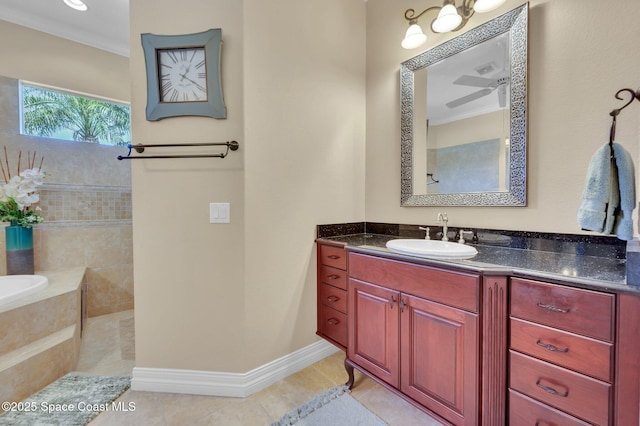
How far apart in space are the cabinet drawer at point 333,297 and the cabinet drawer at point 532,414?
96cm

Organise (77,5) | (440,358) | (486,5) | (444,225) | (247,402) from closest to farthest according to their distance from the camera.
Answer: (440,358) → (486,5) → (247,402) → (444,225) → (77,5)

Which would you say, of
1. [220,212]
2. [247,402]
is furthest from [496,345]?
[220,212]

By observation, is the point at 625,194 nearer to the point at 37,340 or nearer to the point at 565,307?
the point at 565,307

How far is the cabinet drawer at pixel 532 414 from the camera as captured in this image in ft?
3.03

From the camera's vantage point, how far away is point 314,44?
1948 millimetres

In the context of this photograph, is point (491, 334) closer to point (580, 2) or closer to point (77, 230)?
point (580, 2)

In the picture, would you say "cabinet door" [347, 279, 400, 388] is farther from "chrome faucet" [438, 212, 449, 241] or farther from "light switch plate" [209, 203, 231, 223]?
"light switch plate" [209, 203, 231, 223]

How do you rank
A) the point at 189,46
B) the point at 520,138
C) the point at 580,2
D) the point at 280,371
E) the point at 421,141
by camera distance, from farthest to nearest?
the point at 421,141 → the point at 280,371 → the point at 189,46 → the point at 520,138 → the point at 580,2

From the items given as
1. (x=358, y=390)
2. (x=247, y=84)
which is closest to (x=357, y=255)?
(x=358, y=390)

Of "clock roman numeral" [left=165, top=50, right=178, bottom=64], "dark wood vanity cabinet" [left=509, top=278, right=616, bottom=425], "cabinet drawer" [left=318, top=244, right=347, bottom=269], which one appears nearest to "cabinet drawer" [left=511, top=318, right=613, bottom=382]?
"dark wood vanity cabinet" [left=509, top=278, right=616, bottom=425]

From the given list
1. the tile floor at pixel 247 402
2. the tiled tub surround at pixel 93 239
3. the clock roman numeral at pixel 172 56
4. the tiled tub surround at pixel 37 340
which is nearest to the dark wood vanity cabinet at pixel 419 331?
the tile floor at pixel 247 402

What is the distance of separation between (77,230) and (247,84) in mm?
2369

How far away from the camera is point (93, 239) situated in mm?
2713

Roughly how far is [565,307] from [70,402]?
7.98 feet
